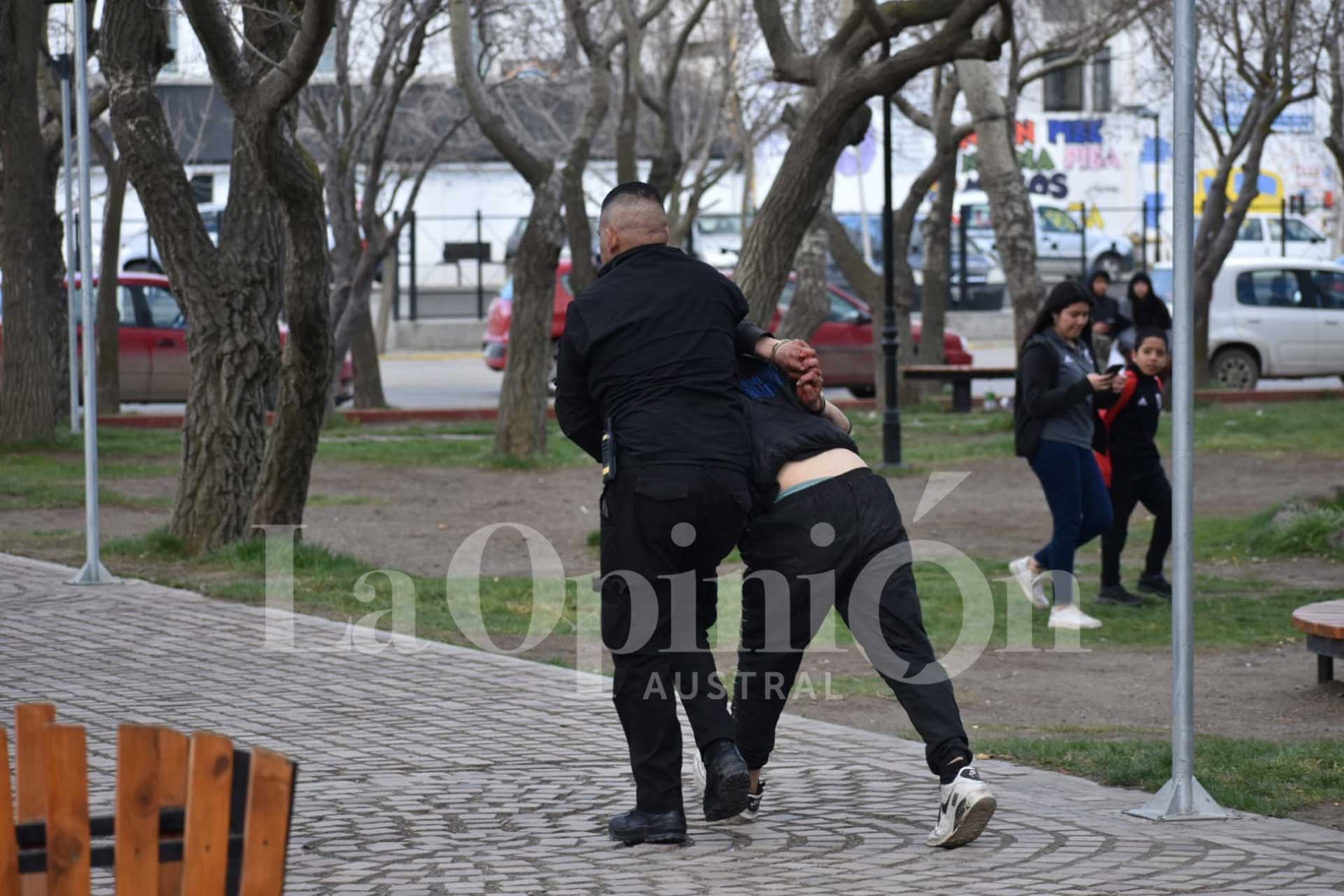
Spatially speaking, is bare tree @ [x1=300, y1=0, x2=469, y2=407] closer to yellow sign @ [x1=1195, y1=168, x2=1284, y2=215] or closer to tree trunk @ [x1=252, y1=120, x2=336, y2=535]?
tree trunk @ [x1=252, y1=120, x2=336, y2=535]

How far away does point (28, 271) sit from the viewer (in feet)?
58.9

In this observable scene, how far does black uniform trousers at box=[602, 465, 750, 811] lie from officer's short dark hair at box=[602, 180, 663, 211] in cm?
81

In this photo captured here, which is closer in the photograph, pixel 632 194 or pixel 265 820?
pixel 265 820

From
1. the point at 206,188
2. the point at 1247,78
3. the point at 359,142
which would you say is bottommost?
the point at 359,142

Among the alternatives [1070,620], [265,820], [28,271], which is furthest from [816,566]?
[28,271]

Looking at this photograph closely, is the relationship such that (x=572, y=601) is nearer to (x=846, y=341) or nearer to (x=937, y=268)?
(x=937, y=268)

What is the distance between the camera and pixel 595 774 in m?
6.39

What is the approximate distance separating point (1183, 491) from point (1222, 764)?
4.34 feet

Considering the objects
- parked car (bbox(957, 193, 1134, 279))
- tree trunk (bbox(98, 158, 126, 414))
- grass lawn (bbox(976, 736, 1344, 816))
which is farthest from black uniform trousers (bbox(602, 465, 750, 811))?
parked car (bbox(957, 193, 1134, 279))

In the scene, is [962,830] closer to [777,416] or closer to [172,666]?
[777,416]

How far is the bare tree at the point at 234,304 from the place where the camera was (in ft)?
37.3

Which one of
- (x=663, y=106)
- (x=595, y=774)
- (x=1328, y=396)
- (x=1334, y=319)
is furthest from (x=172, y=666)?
(x=1334, y=319)

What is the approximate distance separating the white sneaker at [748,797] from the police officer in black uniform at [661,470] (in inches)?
7.0

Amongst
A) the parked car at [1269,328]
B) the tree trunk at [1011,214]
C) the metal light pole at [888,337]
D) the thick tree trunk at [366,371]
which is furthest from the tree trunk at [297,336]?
the parked car at [1269,328]
